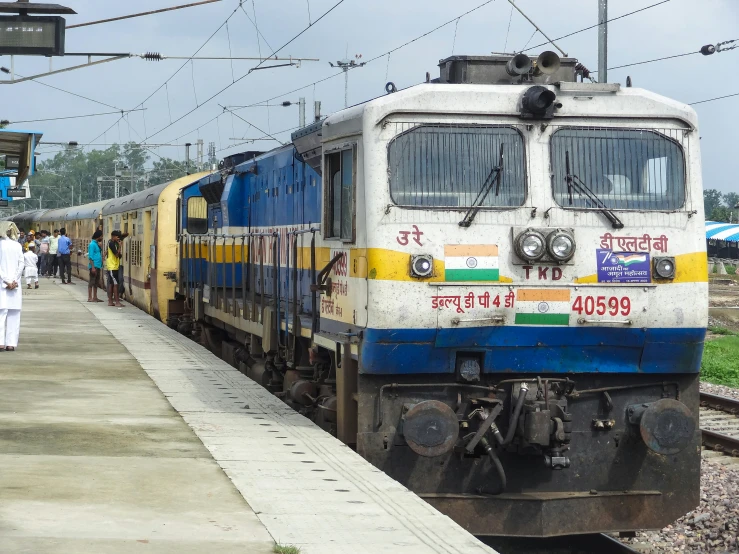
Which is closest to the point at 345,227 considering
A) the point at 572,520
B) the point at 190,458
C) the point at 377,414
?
the point at 377,414

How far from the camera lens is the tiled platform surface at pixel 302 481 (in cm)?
592

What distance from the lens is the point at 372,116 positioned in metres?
7.85

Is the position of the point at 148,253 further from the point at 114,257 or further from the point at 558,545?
the point at 558,545

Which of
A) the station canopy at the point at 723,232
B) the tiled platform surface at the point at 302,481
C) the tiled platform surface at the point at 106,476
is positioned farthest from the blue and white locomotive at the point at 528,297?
the station canopy at the point at 723,232

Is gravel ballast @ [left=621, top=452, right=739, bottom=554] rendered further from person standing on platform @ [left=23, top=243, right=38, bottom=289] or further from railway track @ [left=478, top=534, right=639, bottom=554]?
person standing on platform @ [left=23, top=243, right=38, bottom=289]

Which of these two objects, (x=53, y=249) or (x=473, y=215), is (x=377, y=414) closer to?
(x=473, y=215)

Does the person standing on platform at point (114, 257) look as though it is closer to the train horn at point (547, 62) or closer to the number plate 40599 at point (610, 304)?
the train horn at point (547, 62)

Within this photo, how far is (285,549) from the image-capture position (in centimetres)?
554

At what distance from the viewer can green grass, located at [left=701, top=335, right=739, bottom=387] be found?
60.9ft

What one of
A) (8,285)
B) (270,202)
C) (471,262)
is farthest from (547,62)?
(8,285)

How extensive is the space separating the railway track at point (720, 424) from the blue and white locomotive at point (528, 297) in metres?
3.99

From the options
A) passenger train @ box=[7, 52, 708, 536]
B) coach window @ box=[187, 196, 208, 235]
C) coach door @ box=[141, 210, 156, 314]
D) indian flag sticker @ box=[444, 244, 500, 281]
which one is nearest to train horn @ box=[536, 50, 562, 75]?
passenger train @ box=[7, 52, 708, 536]

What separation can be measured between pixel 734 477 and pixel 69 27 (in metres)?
12.4

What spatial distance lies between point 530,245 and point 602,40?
15.0 m
